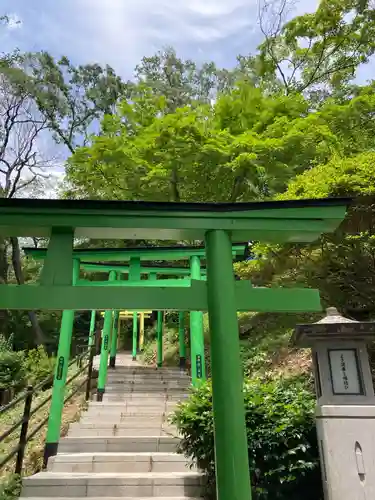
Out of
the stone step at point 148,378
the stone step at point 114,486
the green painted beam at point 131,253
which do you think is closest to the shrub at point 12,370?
the stone step at point 148,378

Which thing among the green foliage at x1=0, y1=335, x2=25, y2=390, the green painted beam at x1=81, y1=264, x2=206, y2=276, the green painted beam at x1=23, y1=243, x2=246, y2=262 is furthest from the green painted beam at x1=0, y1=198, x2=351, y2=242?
the green foliage at x1=0, y1=335, x2=25, y2=390

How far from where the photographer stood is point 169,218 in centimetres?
335

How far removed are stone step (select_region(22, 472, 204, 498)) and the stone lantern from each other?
6.42ft

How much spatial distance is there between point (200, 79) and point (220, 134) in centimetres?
831

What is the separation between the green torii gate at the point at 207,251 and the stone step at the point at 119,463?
350 cm

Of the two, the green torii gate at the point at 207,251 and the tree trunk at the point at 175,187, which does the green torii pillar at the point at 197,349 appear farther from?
the green torii gate at the point at 207,251

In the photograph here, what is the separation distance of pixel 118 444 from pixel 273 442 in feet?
9.98

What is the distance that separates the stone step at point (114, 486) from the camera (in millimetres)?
5270

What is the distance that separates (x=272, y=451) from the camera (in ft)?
14.9

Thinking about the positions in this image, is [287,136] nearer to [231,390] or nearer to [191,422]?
[191,422]

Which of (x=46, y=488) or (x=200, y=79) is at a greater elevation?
(x=200, y=79)

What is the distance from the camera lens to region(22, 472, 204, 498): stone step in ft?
17.3

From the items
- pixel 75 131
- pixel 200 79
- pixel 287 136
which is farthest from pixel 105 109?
pixel 287 136

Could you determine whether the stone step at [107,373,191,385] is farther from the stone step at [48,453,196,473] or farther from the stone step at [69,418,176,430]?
the stone step at [48,453,196,473]
